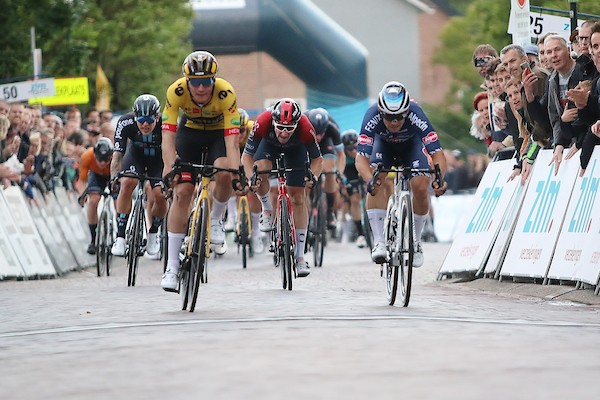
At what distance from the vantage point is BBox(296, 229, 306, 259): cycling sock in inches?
608

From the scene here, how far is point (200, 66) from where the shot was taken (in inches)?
481

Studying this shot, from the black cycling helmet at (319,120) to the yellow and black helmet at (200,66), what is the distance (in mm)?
8453

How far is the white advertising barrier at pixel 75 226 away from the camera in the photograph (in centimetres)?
2205

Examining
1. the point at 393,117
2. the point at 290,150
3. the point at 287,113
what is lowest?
the point at 290,150

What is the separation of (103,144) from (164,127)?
7.85 m

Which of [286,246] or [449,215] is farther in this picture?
[449,215]

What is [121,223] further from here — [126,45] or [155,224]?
[126,45]

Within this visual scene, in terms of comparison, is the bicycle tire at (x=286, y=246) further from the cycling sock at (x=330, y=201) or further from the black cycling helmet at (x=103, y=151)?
the cycling sock at (x=330, y=201)

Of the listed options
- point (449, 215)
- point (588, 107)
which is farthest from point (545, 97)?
point (449, 215)

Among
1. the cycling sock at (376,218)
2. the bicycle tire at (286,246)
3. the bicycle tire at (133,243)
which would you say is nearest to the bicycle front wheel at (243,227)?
the bicycle tire at (133,243)

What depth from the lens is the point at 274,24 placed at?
149 feet

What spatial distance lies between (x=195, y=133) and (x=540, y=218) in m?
3.48

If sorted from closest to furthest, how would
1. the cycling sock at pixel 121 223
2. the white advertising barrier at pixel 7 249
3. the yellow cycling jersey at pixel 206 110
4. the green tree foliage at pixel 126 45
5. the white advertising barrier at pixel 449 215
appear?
the yellow cycling jersey at pixel 206 110, the cycling sock at pixel 121 223, the white advertising barrier at pixel 7 249, the white advertising barrier at pixel 449 215, the green tree foliage at pixel 126 45

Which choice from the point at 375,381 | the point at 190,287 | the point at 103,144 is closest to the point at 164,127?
the point at 190,287
